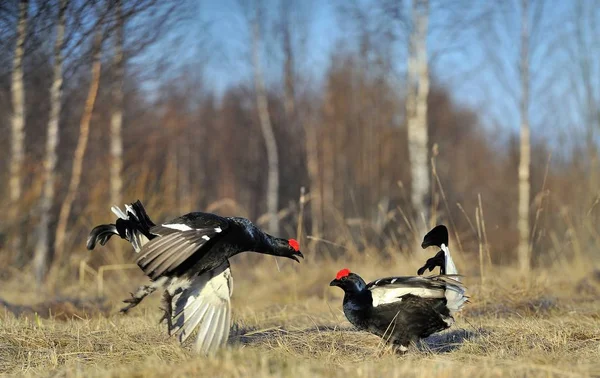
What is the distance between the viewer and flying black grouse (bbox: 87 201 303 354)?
3.72m

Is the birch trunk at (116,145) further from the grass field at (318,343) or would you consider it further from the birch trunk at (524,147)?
the birch trunk at (524,147)

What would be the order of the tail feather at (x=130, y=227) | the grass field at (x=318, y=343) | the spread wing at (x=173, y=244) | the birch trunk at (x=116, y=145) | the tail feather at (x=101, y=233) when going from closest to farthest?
the grass field at (x=318, y=343), the spread wing at (x=173, y=244), the tail feather at (x=130, y=227), the tail feather at (x=101, y=233), the birch trunk at (x=116, y=145)

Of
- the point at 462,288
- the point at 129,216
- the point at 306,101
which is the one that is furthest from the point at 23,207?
the point at 306,101

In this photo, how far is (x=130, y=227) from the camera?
4508 mm

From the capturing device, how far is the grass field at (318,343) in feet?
10.4

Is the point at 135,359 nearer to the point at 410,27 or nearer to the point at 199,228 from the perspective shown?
the point at 199,228

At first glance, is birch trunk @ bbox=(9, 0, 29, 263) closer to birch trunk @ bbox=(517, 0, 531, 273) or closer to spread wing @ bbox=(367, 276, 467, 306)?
spread wing @ bbox=(367, 276, 467, 306)

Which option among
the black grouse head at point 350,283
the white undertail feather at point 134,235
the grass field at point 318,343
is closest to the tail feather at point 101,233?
the white undertail feather at point 134,235

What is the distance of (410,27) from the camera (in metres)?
10.8

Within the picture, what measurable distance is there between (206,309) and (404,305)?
1.16 metres

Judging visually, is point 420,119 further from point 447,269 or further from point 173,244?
point 173,244

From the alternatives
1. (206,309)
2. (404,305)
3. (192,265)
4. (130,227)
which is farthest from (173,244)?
(404,305)

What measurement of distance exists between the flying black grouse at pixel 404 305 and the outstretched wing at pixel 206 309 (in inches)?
29.2

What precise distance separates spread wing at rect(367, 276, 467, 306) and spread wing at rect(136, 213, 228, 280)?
104 cm
